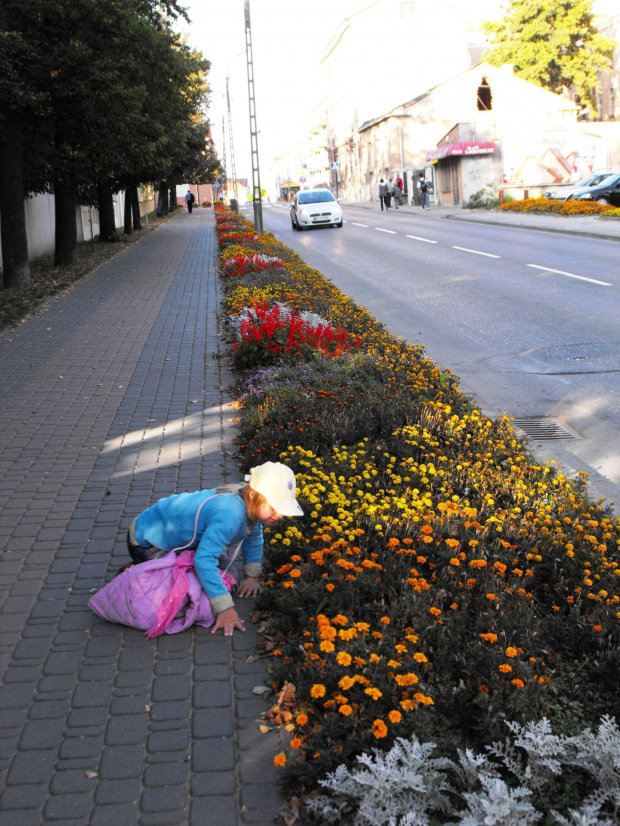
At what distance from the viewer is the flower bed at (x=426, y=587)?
3.12 m

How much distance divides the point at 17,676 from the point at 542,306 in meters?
11.0

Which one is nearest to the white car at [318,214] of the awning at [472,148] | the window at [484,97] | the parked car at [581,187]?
the parked car at [581,187]

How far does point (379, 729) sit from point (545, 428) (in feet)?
15.8

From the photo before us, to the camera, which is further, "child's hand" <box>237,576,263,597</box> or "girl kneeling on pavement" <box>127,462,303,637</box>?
"child's hand" <box>237,576,263,597</box>

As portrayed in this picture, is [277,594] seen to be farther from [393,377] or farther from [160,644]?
[393,377]

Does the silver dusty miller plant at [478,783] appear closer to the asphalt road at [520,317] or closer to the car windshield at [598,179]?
the asphalt road at [520,317]

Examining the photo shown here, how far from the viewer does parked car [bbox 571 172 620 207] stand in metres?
37.1

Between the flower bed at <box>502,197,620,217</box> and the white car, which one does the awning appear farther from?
the white car

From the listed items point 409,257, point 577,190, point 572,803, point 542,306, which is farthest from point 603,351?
point 577,190

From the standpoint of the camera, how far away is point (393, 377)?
25.1 feet

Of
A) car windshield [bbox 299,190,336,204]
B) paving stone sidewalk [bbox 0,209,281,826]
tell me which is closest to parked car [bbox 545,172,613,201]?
car windshield [bbox 299,190,336,204]

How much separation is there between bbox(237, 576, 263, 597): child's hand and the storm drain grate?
136 inches

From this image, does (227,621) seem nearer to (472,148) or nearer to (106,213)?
(106,213)

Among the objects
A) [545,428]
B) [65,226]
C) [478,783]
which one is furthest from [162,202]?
[478,783]
